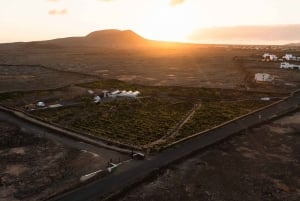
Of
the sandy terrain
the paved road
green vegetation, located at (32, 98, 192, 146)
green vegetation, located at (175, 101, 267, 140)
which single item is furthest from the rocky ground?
the sandy terrain

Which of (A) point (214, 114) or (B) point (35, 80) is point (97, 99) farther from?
(B) point (35, 80)

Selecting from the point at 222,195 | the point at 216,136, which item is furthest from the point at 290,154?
the point at 222,195

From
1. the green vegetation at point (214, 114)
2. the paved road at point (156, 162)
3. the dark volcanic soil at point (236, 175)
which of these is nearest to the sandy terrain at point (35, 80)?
the green vegetation at point (214, 114)

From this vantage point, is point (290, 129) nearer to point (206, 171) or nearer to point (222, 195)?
point (206, 171)

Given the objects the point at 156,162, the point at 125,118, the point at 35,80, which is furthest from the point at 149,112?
the point at 35,80

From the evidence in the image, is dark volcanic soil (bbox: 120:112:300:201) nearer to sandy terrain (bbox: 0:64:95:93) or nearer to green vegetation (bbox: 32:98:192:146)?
green vegetation (bbox: 32:98:192:146)

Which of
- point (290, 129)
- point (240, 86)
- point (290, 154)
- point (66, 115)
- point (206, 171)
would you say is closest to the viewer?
point (206, 171)
